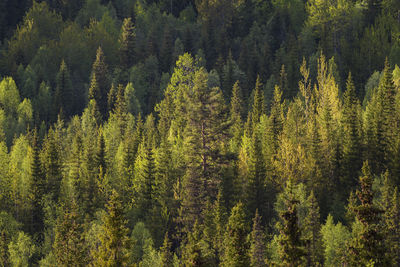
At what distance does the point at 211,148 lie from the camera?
86.6 m

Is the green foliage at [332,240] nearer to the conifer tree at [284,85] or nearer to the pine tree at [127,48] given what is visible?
the conifer tree at [284,85]

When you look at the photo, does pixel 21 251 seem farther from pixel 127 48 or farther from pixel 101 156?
pixel 127 48

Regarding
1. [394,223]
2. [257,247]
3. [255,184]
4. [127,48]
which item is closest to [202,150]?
[255,184]

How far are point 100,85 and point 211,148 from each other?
70.2m

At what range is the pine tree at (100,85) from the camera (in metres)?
147

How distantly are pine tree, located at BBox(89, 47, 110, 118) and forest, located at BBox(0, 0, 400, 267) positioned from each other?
0.41 m

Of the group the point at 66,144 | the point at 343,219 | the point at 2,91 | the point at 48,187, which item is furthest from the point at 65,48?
the point at 343,219

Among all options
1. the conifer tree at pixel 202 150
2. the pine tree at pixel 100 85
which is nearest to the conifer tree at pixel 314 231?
the conifer tree at pixel 202 150

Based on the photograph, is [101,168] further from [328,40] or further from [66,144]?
[328,40]

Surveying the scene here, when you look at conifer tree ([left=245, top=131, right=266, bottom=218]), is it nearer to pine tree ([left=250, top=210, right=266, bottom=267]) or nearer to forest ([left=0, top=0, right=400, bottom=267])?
forest ([left=0, top=0, right=400, bottom=267])

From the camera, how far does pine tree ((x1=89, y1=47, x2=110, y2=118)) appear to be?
5802 inches

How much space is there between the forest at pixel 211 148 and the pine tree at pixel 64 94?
38 centimetres

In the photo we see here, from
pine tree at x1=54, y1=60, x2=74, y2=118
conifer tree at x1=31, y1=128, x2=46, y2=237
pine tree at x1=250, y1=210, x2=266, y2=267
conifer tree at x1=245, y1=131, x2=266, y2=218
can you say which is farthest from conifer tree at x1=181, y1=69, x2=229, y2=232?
pine tree at x1=54, y1=60, x2=74, y2=118

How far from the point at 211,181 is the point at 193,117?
964 centimetres
